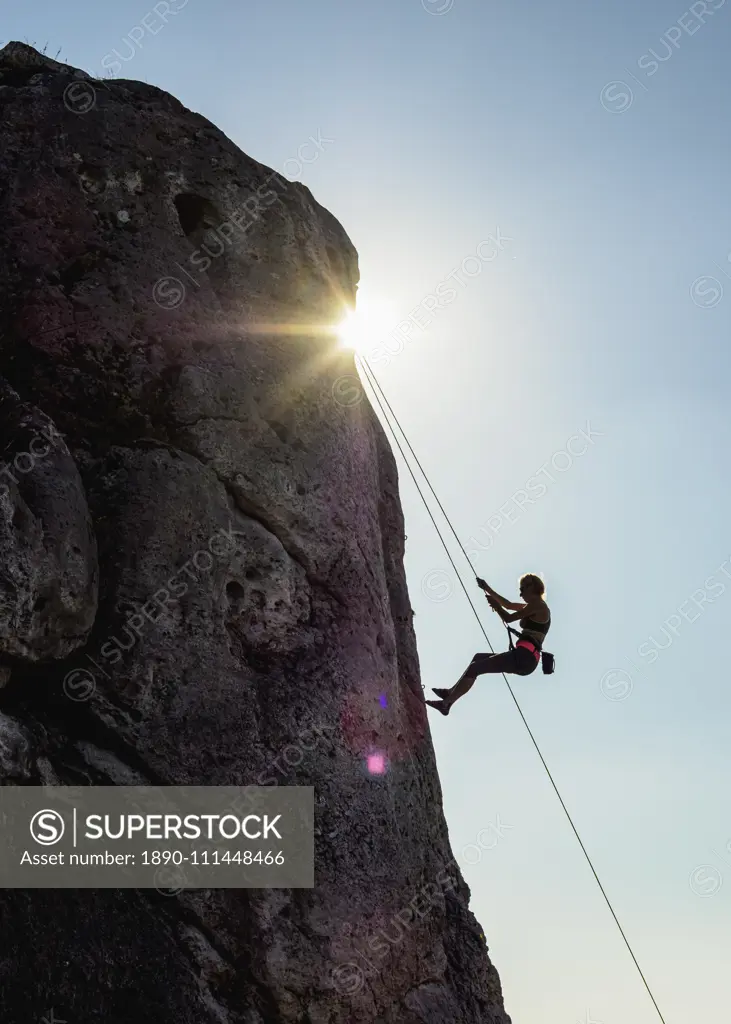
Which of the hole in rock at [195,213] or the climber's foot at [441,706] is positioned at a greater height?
the hole in rock at [195,213]

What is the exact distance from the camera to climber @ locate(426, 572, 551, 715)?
46.9 ft

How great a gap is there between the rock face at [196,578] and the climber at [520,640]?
940 millimetres

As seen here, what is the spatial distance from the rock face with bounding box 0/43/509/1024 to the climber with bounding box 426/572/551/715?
94 cm

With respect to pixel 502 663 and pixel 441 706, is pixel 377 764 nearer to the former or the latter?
pixel 441 706

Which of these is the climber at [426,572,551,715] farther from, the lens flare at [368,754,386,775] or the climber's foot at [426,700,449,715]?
the lens flare at [368,754,386,775]

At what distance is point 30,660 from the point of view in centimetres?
975

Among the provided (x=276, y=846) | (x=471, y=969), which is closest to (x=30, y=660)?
(x=276, y=846)

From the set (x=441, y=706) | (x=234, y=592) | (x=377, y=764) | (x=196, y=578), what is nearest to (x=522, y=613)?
(x=441, y=706)

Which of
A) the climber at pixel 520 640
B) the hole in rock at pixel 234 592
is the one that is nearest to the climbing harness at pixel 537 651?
the climber at pixel 520 640

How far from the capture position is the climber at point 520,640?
14.3 meters

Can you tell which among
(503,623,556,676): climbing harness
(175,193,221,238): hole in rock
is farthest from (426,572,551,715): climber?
(175,193,221,238): hole in rock

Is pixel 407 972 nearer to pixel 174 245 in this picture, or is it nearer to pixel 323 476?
pixel 323 476

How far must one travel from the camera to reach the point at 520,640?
14656 millimetres

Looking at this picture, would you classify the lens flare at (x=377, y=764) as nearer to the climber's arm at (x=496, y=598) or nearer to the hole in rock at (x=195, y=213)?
the climber's arm at (x=496, y=598)
